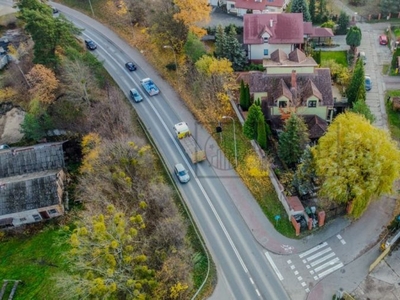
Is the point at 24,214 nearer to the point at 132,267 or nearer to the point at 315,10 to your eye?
the point at 132,267

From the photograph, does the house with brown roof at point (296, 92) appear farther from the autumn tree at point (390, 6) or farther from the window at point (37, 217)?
the window at point (37, 217)

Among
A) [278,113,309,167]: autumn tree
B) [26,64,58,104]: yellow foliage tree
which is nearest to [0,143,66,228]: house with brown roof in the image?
[26,64,58,104]: yellow foliage tree

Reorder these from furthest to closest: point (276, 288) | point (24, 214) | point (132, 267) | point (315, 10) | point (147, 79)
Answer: point (315, 10) < point (147, 79) < point (24, 214) < point (276, 288) < point (132, 267)

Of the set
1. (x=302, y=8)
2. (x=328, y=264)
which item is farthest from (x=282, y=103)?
(x=302, y=8)

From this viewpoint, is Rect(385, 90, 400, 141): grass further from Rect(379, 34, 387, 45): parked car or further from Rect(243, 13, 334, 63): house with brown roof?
Rect(243, 13, 334, 63): house with brown roof

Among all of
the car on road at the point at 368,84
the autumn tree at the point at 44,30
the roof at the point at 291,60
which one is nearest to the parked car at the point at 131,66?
the autumn tree at the point at 44,30

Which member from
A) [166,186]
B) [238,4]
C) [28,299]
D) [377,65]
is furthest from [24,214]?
[377,65]

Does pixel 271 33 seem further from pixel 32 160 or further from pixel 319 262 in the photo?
pixel 32 160
